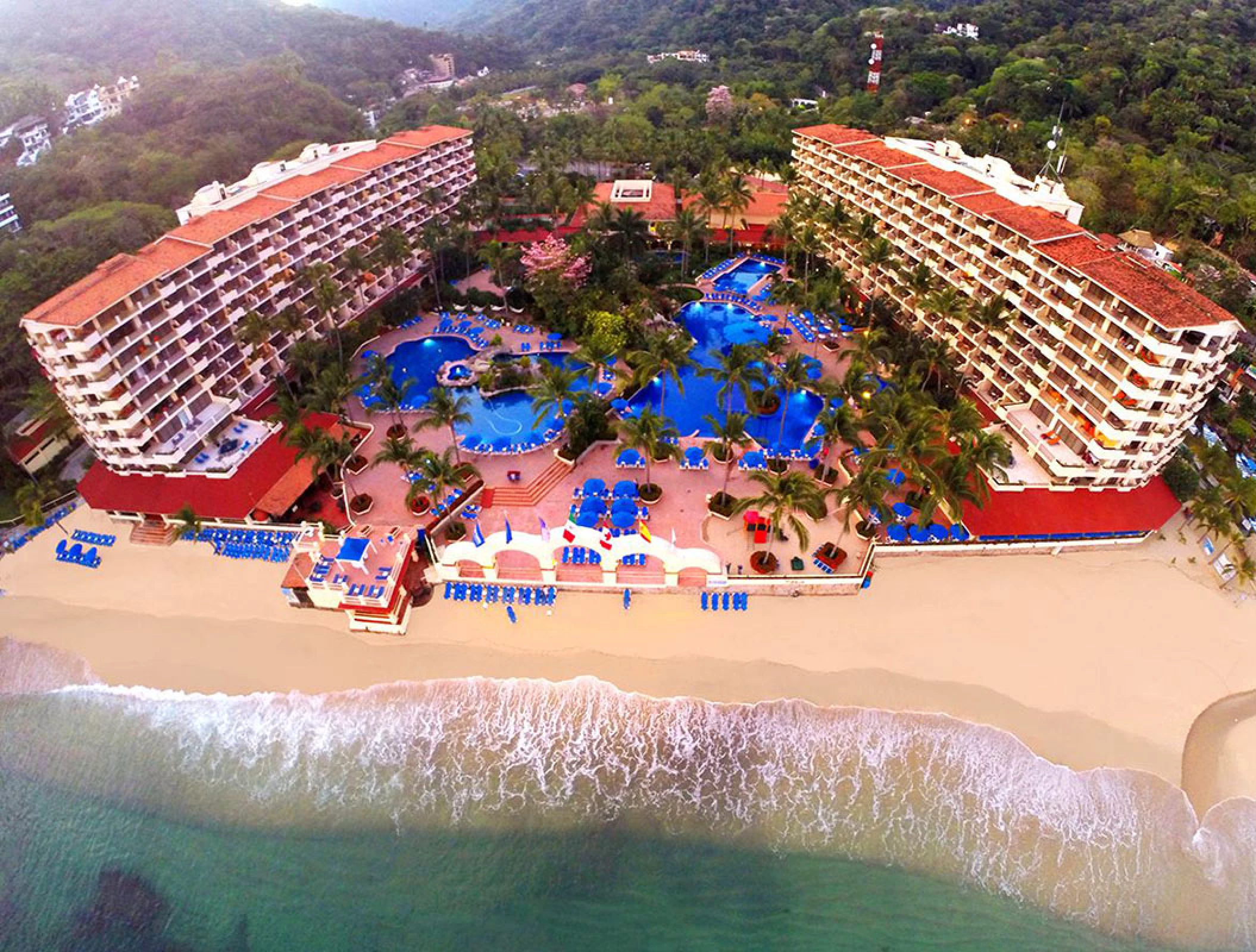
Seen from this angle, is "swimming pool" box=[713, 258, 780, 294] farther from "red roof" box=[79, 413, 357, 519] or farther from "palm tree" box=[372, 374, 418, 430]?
"red roof" box=[79, 413, 357, 519]

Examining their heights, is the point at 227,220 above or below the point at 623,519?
above

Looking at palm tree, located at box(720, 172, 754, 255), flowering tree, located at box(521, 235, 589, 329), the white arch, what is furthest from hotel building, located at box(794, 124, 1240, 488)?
flowering tree, located at box(521, 235, 589, 329)

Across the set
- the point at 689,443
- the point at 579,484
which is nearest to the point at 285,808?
the point at 579,484

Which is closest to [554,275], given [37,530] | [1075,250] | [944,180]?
[944,180]

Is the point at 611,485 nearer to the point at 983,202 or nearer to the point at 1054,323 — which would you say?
the point at 1054,323

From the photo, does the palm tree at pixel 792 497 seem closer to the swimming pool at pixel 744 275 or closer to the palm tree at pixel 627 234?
the swimming pool at pixel 744 275
